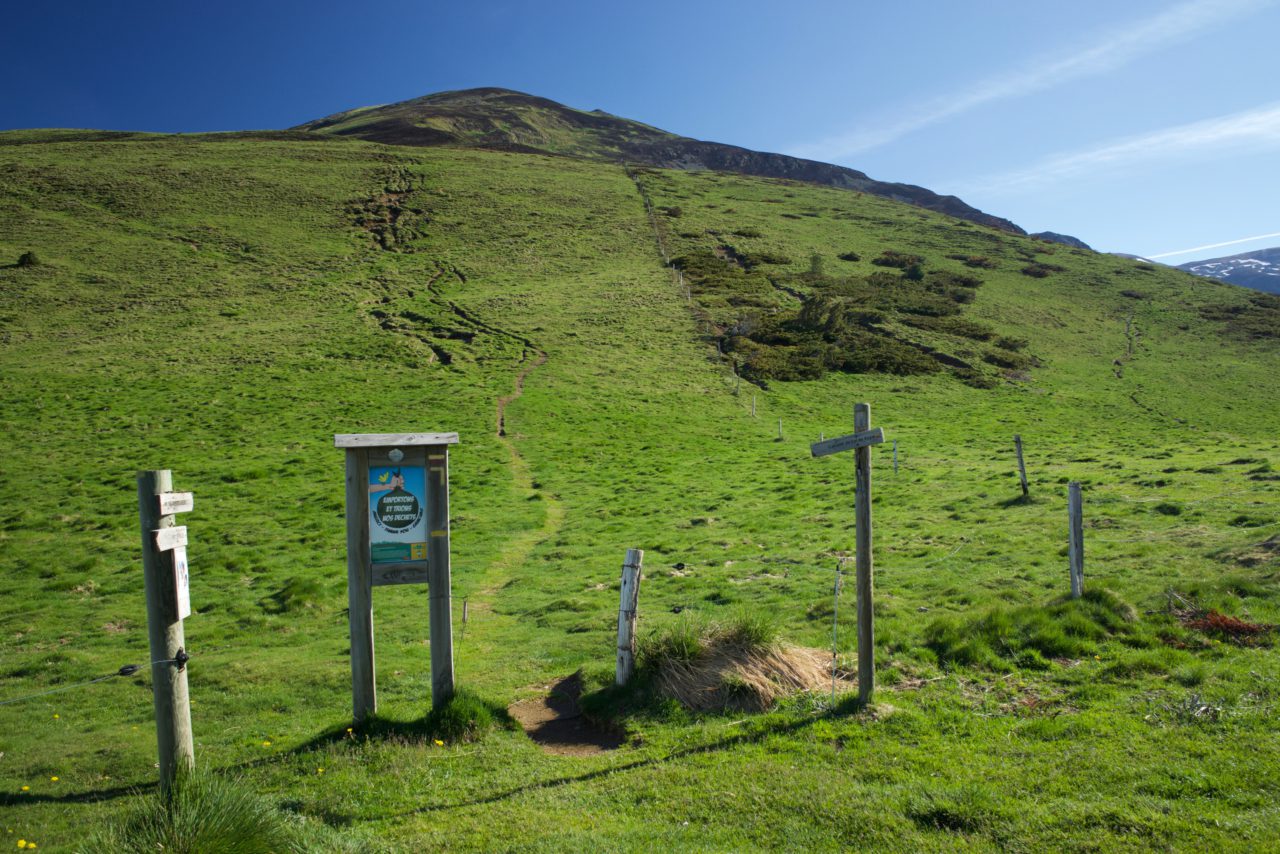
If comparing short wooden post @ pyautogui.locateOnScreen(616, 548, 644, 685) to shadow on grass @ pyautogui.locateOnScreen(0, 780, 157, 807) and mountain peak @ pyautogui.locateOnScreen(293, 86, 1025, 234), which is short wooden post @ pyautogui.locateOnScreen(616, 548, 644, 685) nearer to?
shadow on grass @ pyautogui.locateOnScreen(0, 780, 157, 807)

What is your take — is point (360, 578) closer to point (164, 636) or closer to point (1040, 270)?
point (164, 636)

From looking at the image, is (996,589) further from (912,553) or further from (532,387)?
(532,387)

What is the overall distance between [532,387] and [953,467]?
21733mm

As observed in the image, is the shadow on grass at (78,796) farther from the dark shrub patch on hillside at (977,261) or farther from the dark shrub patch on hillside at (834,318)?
the dark shrub patch on hillside at (977,261)

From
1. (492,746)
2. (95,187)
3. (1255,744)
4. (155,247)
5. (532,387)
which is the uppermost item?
(95,187)

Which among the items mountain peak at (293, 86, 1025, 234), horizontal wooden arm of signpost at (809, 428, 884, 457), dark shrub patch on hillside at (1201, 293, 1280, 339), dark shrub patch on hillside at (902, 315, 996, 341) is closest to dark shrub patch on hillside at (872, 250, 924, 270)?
dark shrub patch on hillside at (902, 315, 996, 341)

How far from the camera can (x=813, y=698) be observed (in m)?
8.50

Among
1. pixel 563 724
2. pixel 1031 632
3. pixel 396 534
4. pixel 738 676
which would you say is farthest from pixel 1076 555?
pixel 396 534

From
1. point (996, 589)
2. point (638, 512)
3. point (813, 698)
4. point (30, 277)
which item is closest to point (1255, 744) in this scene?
point (813, 698)

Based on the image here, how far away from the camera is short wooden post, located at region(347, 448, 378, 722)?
325 inches

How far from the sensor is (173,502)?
6.66 m

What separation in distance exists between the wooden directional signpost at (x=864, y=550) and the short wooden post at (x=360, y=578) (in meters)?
5.14

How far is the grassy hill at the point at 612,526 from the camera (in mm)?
6480

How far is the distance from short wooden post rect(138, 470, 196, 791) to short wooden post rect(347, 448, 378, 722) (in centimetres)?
180
